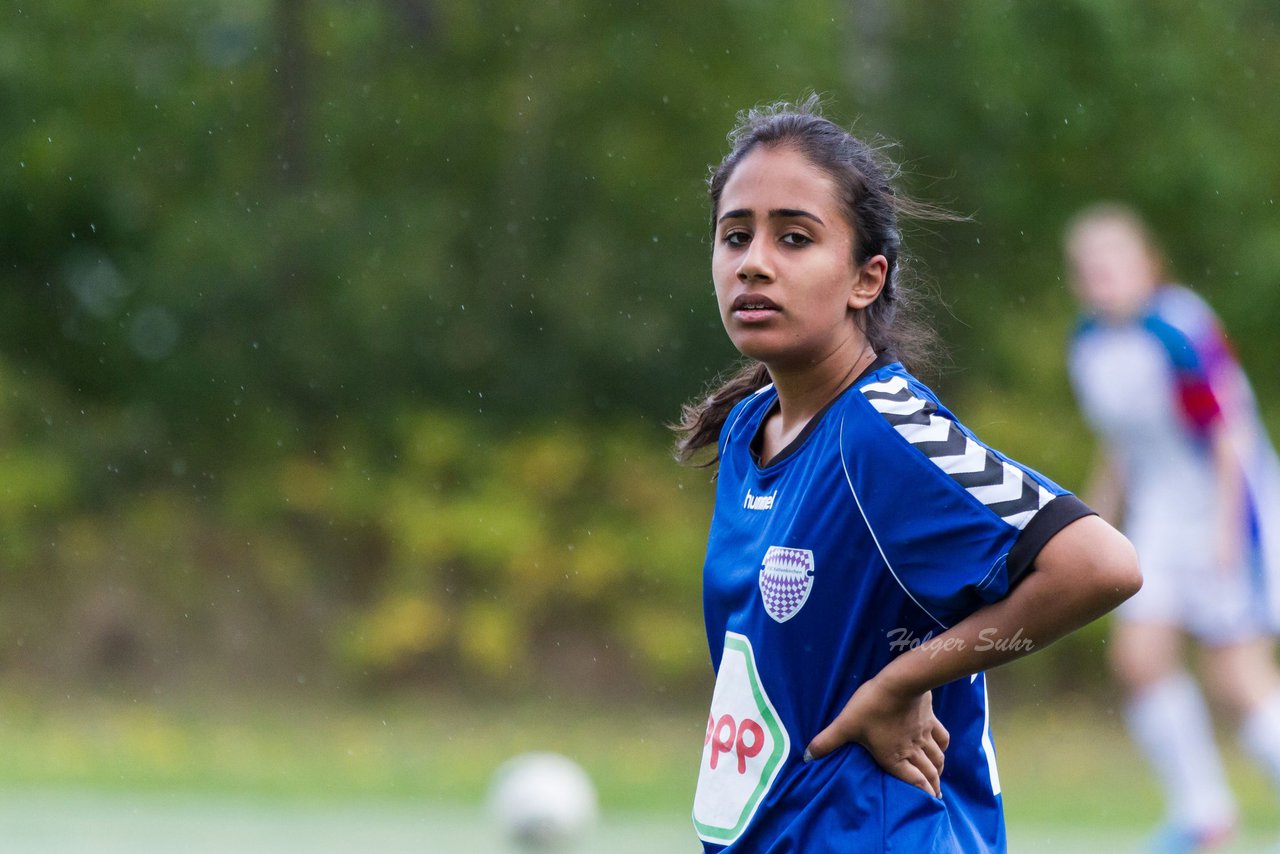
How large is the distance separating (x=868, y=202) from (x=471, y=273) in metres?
11.1

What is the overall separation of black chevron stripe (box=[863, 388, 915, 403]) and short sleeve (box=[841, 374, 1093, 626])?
21 mm

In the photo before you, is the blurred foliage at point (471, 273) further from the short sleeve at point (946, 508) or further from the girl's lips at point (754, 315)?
the short sleeve at point (946, 508)

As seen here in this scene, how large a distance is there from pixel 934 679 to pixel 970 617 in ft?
0.32

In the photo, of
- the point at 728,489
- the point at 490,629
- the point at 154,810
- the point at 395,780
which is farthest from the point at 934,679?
the point at 490,629

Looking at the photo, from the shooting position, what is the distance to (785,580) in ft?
8.45

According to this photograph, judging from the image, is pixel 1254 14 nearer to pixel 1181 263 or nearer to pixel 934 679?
pixel 1181 263

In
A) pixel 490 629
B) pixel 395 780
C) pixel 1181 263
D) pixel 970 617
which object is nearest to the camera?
pixel 970 617

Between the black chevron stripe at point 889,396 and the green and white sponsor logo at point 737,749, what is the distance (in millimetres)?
423

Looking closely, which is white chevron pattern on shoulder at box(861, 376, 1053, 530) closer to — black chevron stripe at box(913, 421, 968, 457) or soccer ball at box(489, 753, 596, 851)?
black chevron stripe at box(913, 421, 968, 457)

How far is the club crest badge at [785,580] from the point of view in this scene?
2.55m

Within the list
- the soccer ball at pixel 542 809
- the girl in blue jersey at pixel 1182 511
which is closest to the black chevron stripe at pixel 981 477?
the soccer ball at pixel 542 809

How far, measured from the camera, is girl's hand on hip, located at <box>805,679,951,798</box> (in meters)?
2.45

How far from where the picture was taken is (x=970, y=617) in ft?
7.91

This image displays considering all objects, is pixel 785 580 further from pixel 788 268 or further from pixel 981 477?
pixel 788 268
